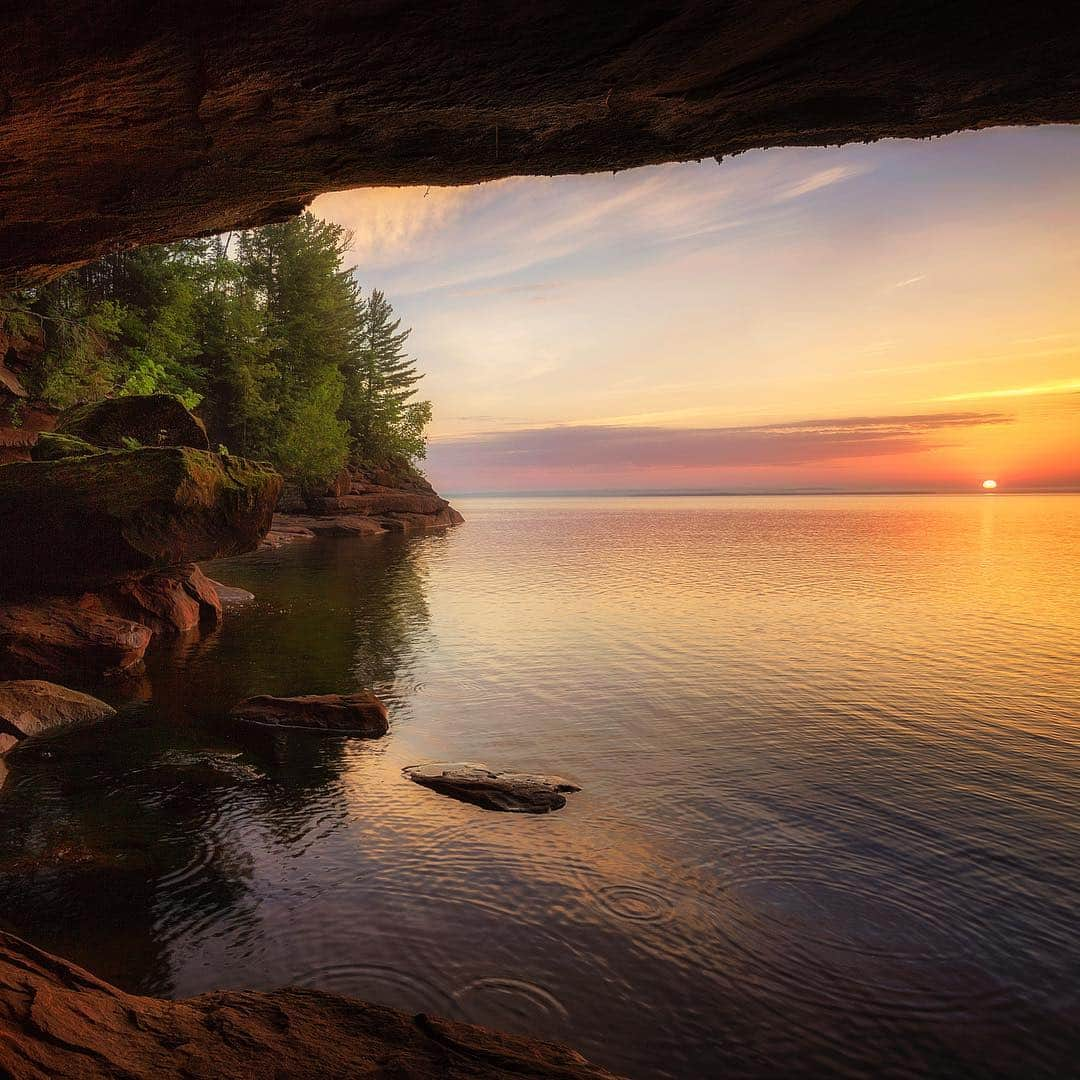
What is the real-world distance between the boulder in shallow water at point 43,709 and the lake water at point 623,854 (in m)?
0.98

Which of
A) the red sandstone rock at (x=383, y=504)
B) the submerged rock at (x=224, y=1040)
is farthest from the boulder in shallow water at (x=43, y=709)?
the red sandstone rock at (x=383, y=504)

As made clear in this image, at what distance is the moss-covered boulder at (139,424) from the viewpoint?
63.5 feet

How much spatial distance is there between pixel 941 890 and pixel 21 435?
1083 inches

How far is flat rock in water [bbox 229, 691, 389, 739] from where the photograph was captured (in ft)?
46.1

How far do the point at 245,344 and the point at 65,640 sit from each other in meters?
37.7

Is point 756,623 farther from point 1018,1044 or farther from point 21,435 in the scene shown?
point 21,435

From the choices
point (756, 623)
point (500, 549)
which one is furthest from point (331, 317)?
point (756, 623)

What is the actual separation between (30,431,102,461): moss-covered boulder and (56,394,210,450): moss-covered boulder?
1.28m

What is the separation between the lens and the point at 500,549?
61812 millimetres

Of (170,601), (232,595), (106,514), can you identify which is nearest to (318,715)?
(106,514)

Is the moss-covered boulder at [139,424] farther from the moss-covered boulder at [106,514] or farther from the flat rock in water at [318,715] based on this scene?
the flat rock in water at [318,715]

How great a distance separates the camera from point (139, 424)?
20062mm

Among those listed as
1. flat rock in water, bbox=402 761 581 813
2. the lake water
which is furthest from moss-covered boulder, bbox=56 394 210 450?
flat rock in water, bbox=402 761 581 813

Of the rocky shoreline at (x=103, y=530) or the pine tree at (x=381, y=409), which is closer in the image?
the rocky shoreline at (x=103, y=530)
